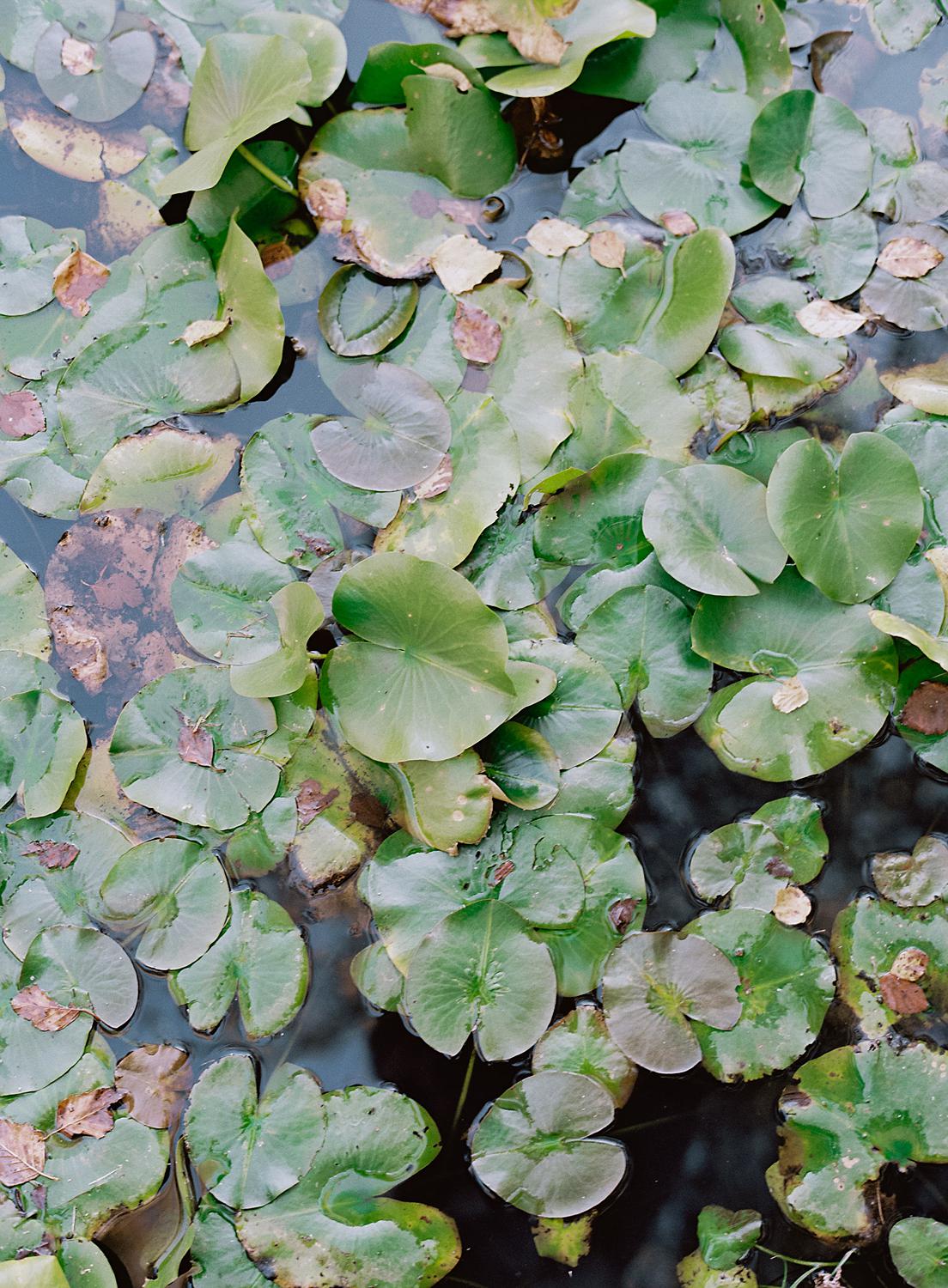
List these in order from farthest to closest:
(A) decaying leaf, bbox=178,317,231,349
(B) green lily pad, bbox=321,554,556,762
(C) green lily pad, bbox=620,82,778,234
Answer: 1. (C) green lily pad, bbox=620,82,778,234
2. (A) decaying leaf, bbox=178,317,231,349
3. (B) green lily pad, bbox=321,554,556,762

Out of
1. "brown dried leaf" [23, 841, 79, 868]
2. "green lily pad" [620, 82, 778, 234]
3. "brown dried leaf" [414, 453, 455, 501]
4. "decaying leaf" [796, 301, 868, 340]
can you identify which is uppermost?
"green lily pad" [620, 82, 778, 234]

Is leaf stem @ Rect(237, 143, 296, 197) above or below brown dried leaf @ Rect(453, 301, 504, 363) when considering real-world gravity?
above

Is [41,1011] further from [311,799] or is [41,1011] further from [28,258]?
[28,258]

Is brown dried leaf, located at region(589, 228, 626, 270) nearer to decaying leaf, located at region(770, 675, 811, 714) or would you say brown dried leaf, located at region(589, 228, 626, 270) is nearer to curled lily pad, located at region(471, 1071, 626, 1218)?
decaying leaf, located at region(770, 675, 811, 714)

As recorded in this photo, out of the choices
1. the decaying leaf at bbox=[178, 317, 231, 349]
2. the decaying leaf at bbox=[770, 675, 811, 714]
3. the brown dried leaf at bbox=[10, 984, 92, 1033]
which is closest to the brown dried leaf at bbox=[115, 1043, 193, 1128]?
the brown dried leaf at bbox=[10, 984, 92, 1033]

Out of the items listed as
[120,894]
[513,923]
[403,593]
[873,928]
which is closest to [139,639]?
[120,894]

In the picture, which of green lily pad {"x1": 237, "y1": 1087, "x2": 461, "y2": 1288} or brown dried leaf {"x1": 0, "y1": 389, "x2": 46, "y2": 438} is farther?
brown dried leaf {"x1": 0, "y1": 389, "x2": 46, "y2": 438}

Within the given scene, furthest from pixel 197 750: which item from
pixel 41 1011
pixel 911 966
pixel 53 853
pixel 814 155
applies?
pixel 814 155

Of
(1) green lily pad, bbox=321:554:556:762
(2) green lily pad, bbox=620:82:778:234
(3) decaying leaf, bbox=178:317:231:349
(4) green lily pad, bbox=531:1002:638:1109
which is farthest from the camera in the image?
(2) green lily pad, bbox=620:82:778:234
